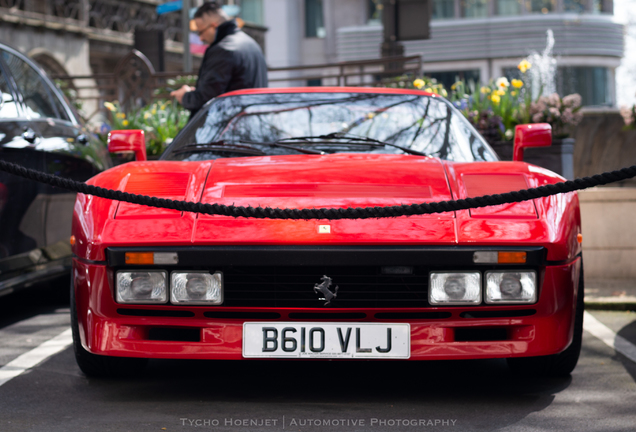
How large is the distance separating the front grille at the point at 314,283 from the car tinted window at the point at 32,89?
2652mm

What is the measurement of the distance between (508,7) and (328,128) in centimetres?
2675

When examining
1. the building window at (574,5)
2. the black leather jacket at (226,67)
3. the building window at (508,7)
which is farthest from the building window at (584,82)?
the black leather jacket at (226,67)

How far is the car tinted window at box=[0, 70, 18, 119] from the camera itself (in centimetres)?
487

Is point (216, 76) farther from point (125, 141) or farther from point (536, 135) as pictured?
point (536, 135)

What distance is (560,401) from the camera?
10.9 ft

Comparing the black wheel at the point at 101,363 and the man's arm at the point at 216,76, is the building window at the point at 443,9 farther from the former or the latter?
the black wheel at the point at 101,363

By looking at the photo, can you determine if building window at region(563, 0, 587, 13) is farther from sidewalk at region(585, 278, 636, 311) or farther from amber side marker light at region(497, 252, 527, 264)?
amber side marker light at region(497, 252, 527, 264)

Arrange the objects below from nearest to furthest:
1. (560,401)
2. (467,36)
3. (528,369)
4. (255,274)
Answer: (255,274) → (560,401) → (528,369) → (467,36)

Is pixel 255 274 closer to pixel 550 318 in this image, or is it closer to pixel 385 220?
pixel 385 220

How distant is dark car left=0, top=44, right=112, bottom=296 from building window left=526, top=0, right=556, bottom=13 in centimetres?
2541

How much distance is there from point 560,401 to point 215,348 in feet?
4.27

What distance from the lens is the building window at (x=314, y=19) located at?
3306cm

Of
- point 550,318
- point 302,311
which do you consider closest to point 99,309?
point 302,311

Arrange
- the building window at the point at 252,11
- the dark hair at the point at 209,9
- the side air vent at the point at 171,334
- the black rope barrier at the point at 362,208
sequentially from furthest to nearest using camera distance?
1. the building window at the point at 252,11
2. the dark hair at the point at 209,9
3. the side air vent at the point at 171,334
4. the black rope barrier at the point at 362,208
